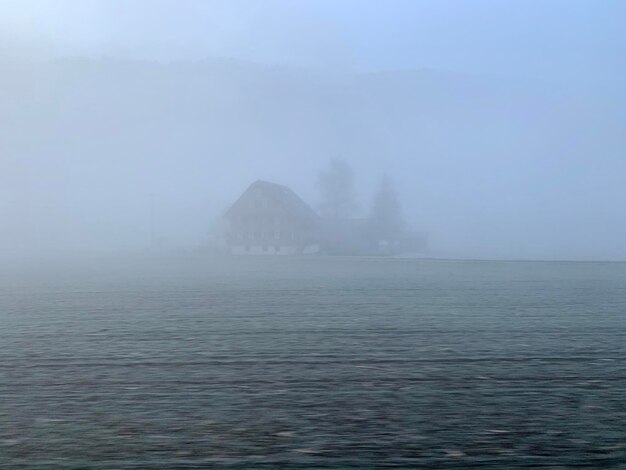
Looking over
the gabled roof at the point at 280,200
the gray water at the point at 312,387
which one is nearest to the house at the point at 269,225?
the gabled roof at the point at 280,200

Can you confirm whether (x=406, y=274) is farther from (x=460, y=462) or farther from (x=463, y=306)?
(x=460, y=462)

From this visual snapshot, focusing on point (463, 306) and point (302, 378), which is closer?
point (302, 378)

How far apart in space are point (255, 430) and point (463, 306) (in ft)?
61.2

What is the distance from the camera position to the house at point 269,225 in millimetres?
89125

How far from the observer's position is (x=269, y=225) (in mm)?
90438

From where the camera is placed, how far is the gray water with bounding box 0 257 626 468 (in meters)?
8.73

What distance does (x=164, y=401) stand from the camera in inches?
438

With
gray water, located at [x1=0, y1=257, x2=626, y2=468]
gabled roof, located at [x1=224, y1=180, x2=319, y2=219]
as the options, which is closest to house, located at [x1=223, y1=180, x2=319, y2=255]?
gabled roof, located at [x1=224, y1=180, x2=319, y2=219]

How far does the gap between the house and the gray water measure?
6254 centimetres

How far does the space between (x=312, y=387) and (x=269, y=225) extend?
258ft

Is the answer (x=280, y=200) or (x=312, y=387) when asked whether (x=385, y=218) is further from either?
(x=312, y=387)

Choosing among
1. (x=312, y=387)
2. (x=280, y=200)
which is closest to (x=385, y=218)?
(x=280, y=200)

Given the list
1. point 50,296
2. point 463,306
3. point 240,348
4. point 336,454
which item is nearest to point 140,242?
point 50,296

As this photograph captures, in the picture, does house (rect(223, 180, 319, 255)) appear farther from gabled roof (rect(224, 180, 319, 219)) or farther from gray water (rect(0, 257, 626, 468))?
gray water (rect(0, 257, 626, 468))
